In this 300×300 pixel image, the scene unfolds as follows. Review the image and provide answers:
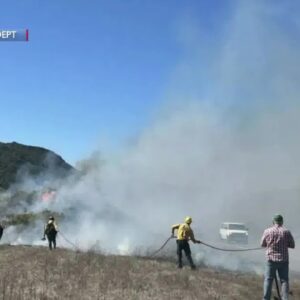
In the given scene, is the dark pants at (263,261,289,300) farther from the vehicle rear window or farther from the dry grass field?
the vehicle rear window

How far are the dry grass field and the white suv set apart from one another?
2350cm

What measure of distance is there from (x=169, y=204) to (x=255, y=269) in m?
26.0

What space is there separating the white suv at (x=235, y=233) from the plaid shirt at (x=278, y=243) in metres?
29.7

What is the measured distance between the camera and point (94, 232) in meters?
33.0

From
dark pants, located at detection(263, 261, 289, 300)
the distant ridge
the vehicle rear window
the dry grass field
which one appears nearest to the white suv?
the vehicle rear window

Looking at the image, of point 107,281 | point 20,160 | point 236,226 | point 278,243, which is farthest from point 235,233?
point 20,160

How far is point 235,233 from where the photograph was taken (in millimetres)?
40719

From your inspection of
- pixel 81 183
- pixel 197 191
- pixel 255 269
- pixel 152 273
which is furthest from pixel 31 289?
pixel 197 191

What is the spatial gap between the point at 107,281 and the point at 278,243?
4.42 metres

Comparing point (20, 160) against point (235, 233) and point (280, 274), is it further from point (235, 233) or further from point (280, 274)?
point (280, 274)

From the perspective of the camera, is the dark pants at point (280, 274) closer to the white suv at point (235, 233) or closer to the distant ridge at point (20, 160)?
the white suv at point (235, 233)

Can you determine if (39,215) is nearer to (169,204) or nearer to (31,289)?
(169,204)

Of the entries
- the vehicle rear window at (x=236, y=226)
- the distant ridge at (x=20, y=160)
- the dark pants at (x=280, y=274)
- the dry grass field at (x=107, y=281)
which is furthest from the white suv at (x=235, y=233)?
the distant ridge at (x=20, y=160)

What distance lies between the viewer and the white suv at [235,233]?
40612 millimetres
